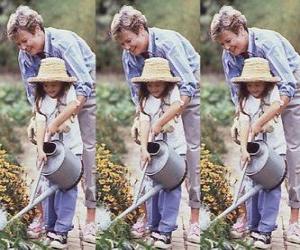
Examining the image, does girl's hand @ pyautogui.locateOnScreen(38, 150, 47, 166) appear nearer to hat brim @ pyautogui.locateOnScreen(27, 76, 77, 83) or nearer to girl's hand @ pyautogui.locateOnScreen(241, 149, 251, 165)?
hat brim @ pyautogui.locateOnScreen(27, 76, 77, 83)

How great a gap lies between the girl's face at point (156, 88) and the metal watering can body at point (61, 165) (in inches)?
19.6

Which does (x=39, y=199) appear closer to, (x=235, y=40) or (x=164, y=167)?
(x=164, y=167)

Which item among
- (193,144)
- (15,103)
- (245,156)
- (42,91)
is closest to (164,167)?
(193,144)

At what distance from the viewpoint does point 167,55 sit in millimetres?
3998

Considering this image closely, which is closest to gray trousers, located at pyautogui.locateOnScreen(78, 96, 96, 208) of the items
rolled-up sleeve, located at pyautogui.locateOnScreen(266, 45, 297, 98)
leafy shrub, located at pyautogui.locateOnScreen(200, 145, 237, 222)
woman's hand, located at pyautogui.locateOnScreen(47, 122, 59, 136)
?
woman's hand, located at pyautogui.locateOnScreen(47, 122, 59, 136)

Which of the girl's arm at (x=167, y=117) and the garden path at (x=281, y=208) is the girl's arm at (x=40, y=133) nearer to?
the girl's arm at (x=167, y=117)

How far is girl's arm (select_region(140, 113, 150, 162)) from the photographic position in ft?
13.1

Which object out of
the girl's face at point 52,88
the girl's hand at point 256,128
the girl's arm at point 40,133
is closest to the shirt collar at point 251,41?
the girl's hand at point 256,128

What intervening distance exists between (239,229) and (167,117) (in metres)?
0.68

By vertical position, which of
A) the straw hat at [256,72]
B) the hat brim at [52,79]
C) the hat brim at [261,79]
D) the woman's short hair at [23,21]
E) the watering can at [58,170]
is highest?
the woman's short hair at [23,21]

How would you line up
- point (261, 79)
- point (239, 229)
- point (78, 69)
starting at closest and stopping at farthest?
point (261, 79)
point (78, 69)
point (239, 229)

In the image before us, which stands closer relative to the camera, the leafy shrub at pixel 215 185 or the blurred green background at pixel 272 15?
the blurred green background at pixel 272 15

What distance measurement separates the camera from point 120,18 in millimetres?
3986

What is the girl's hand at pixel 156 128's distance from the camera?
4.00 metres
